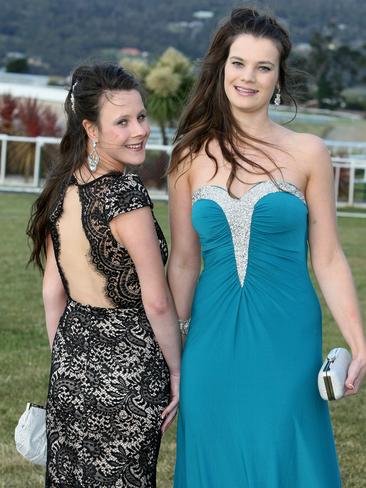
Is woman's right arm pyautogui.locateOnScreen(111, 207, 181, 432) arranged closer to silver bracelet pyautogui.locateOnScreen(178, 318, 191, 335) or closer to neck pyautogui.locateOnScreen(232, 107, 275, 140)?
silver bracelet pyautogui.locateOnScreen(178, 318, 191, 335)

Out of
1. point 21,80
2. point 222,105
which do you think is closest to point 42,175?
point 222,105

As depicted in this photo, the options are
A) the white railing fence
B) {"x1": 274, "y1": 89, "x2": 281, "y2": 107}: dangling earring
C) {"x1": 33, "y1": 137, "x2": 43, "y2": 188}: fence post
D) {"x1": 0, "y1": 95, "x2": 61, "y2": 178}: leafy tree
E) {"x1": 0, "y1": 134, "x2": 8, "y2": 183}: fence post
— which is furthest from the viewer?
{"x1": 0, "y1": 95, "x2": 61, "y2": 178}: leafy tree

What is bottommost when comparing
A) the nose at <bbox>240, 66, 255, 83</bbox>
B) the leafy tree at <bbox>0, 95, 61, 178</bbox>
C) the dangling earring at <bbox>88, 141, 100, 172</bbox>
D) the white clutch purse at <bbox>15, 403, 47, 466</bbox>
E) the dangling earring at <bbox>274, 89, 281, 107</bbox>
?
the leafy tree at <bbox>0, 95, 61, 178</bbox>

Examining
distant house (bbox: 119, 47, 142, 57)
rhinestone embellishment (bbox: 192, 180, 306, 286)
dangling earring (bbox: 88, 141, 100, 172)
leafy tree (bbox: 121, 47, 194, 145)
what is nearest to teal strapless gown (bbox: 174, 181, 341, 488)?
rhinestone embellishment (bbox: 192, 180, 306, 286)

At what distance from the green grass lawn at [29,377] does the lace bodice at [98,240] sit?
216 centimetres

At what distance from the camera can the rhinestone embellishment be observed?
13.1 feet

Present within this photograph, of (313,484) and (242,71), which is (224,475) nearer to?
(313,484)

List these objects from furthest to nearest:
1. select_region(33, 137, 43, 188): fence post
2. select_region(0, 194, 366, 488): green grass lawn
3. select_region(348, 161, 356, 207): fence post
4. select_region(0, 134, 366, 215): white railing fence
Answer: select_region(33, 137, 43, 188): fence post < select_region(0, 134, 366, 215): white railing fence < select_region(348, 161, 356, 207): fence post < select_region(0, 194, 366, 488): green grass lawn

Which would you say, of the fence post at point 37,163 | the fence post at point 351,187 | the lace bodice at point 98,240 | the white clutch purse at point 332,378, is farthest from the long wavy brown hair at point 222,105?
the fence post at point 37,163

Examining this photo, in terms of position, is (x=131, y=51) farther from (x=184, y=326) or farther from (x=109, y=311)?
(x=109, y=311)

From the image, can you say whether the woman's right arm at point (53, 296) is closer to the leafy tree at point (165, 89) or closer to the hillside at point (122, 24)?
the leafy tree at point (165, 89)

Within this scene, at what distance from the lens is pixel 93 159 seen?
3918 mm

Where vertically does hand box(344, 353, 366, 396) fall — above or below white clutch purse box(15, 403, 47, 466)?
above

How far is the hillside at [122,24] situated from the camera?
10500cm
